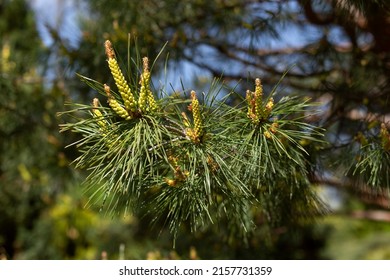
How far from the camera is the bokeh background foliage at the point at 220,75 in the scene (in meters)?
1.33

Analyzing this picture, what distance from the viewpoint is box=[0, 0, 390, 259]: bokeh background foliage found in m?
1.33

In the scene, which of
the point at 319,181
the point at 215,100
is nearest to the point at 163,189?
the point at 215,100

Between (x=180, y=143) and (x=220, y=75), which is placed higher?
(x=220, y=75)

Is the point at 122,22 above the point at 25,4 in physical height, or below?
below

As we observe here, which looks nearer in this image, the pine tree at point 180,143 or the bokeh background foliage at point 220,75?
the pine tree at point 180,143

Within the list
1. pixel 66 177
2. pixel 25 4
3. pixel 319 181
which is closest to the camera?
pixel 319 181

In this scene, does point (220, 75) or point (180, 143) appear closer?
point (180, 143)

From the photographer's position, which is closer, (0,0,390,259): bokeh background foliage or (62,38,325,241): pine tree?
(62,38,325,241): pine tree

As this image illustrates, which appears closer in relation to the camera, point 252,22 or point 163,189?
point 163,189

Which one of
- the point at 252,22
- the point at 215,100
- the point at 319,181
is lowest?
the point at 319,181

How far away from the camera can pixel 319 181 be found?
4.46ft

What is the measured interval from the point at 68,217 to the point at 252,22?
2182mm

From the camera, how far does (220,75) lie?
1687 millimetres
